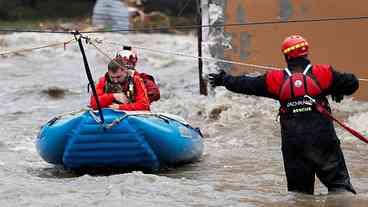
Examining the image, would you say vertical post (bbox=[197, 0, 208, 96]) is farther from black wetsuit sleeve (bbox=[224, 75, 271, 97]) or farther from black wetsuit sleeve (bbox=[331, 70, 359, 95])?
black wetsuit sleeve (bbox=[331, 70, 359, 95])

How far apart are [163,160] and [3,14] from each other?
102ft

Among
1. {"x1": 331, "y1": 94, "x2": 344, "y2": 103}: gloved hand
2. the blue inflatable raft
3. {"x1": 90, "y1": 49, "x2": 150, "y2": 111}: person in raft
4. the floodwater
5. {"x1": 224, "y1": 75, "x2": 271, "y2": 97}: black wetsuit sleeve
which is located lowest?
the floodwater

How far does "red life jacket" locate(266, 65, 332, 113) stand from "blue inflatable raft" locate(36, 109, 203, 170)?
6.77 ft

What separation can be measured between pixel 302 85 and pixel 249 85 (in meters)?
Answer: 0.41

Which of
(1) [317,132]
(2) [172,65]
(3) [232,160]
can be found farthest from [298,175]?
(2) [172,65]

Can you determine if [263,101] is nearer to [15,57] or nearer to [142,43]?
[15,57]

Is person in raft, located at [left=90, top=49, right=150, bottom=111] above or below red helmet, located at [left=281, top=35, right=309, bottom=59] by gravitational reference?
below

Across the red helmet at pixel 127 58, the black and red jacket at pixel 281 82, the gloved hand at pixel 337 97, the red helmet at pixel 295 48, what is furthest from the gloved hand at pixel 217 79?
the red helmet at pixel 127 58

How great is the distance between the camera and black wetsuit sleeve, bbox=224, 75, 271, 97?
6.68 meters

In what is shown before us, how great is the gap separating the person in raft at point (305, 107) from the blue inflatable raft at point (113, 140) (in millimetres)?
1793

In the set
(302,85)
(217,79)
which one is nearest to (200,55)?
(217,79)

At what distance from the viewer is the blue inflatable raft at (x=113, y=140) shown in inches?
324

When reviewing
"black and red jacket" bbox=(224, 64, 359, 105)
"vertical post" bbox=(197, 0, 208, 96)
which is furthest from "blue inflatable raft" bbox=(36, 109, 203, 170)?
"vertical post" bbox=(197, 0, 208, 96)

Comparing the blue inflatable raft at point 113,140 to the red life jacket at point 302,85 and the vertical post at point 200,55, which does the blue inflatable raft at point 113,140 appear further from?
the vertical post at point 200,55
